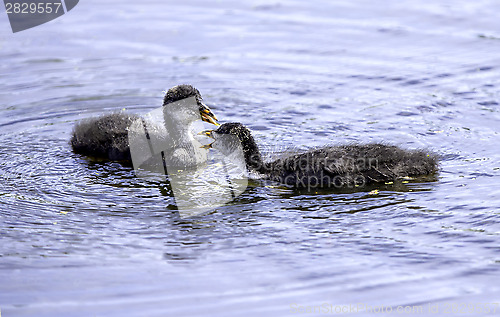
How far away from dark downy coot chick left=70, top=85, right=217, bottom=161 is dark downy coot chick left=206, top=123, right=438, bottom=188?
1.62 metres

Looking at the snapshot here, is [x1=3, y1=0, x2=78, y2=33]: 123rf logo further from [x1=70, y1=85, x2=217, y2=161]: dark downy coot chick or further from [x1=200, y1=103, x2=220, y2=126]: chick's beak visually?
[x1=200, y1=103, x2=220, y2=126]: chick's beak

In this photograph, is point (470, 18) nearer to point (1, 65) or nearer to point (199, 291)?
point (1, 65)

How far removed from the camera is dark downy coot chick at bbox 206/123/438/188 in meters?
7.44

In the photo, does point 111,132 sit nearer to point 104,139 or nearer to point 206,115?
point 104,139

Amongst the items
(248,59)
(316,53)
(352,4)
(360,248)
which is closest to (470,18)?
(352,4)

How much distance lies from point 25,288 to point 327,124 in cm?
480

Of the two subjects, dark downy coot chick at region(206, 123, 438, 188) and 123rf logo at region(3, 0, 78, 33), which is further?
123rf logo at region(3, 0, 78, 33)

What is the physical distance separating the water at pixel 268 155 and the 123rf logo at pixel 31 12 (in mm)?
310

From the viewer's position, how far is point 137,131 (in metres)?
8.41

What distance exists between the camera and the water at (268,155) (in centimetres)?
555
